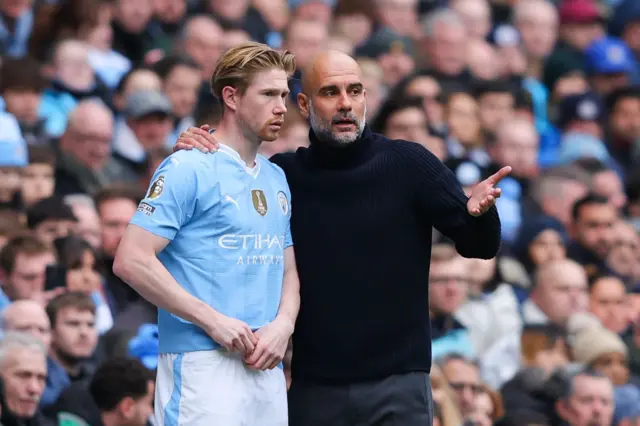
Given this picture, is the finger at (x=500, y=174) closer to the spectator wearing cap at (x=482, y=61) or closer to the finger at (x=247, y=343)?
the finger at (x=247, y=343)

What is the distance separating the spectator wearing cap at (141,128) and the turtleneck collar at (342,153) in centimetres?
502

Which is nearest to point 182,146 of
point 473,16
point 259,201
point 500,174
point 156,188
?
point 156,188

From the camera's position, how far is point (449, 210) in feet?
21.4

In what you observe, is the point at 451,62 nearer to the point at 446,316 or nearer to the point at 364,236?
the point at 446,316

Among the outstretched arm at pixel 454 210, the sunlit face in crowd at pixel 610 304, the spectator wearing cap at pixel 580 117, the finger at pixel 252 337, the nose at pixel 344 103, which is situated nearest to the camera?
the finger at pixel 252 337

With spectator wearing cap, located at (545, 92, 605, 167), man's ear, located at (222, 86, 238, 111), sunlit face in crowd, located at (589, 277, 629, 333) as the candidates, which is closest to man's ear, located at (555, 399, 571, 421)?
sunlit face in crowd, located at (589, 277, 629, 333)

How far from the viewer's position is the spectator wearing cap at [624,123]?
50.6ft

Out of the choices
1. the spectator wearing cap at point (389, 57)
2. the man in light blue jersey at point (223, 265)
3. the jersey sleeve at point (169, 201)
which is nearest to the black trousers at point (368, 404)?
the man in light blue jersey at point (223, 265)

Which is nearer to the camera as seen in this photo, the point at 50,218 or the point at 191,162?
the point at 191,162

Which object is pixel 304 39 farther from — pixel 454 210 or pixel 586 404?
pixel 454 210

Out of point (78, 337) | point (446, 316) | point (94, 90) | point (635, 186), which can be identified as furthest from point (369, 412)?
point (635, 186)

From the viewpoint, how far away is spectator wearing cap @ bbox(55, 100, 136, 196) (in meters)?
10.9

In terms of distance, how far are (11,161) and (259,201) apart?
13.8ft

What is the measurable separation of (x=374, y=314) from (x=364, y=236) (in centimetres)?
32
